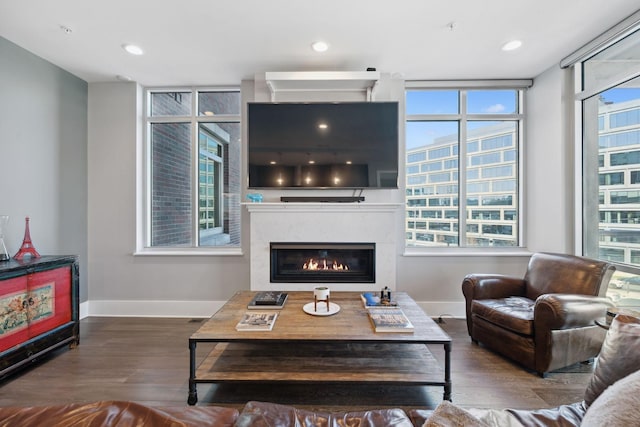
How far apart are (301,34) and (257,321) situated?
8.02ft

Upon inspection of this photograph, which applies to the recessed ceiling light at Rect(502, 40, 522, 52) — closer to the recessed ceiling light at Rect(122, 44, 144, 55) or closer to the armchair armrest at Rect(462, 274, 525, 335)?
the armchair armrest at Rect(462, 274, 525, 335)

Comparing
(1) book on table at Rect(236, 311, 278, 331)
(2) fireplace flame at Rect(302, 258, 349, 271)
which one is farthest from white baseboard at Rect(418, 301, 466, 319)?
(1) book on table at Rect(236, 311, 278, 331)

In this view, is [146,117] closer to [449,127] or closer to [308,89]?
[308,89]

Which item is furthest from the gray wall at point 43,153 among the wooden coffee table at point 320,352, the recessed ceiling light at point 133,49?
the wooden coffee table at point 320,352

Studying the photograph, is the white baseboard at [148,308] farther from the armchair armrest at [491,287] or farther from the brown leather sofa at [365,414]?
the brown leather sofa at [365,414]

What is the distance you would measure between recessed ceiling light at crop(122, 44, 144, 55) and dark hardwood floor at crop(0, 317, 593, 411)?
2.84 m

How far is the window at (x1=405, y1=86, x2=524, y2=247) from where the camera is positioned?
356cm

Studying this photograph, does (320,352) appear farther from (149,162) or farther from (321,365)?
(149,162)

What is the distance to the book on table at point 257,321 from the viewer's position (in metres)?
1.91

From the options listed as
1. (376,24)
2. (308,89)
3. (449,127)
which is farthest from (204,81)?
(449,127)

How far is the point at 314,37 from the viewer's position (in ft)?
8.51

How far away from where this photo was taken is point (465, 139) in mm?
3582

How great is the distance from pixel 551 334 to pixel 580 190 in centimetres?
175

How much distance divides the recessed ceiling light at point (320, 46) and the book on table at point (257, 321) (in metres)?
2.45
